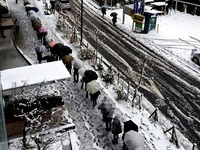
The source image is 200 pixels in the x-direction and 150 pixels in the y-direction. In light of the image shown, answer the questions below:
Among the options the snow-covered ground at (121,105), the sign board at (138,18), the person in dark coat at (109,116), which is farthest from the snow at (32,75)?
the sign board at (138,18)

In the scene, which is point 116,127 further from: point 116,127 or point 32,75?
point 32,75

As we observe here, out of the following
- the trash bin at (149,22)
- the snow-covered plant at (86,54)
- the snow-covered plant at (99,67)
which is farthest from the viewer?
the trash bin at (149,22)

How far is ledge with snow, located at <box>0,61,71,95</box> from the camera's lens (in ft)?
51.2

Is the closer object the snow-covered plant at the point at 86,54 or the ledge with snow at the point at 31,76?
the ledge with snow at the point at 31,76

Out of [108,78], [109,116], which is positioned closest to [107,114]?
[109,116]

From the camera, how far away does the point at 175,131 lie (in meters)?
15.4

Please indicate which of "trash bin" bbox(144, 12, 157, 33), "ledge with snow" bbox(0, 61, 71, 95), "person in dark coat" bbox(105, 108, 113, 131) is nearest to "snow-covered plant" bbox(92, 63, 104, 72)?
"ledge with snow" bbox(0, 61, 71, 95)

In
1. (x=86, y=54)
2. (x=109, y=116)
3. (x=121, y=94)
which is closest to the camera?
(x=109, y=116)

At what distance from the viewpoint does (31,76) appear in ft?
Answer: 54.5

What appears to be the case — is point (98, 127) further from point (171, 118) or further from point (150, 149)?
point (171, 118)

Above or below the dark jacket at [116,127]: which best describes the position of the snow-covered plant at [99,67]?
above

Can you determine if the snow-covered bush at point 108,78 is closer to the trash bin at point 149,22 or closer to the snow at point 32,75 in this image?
the snow at point 32,75

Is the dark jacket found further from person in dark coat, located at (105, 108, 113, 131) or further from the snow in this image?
the snow

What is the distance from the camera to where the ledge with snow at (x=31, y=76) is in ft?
51.2
